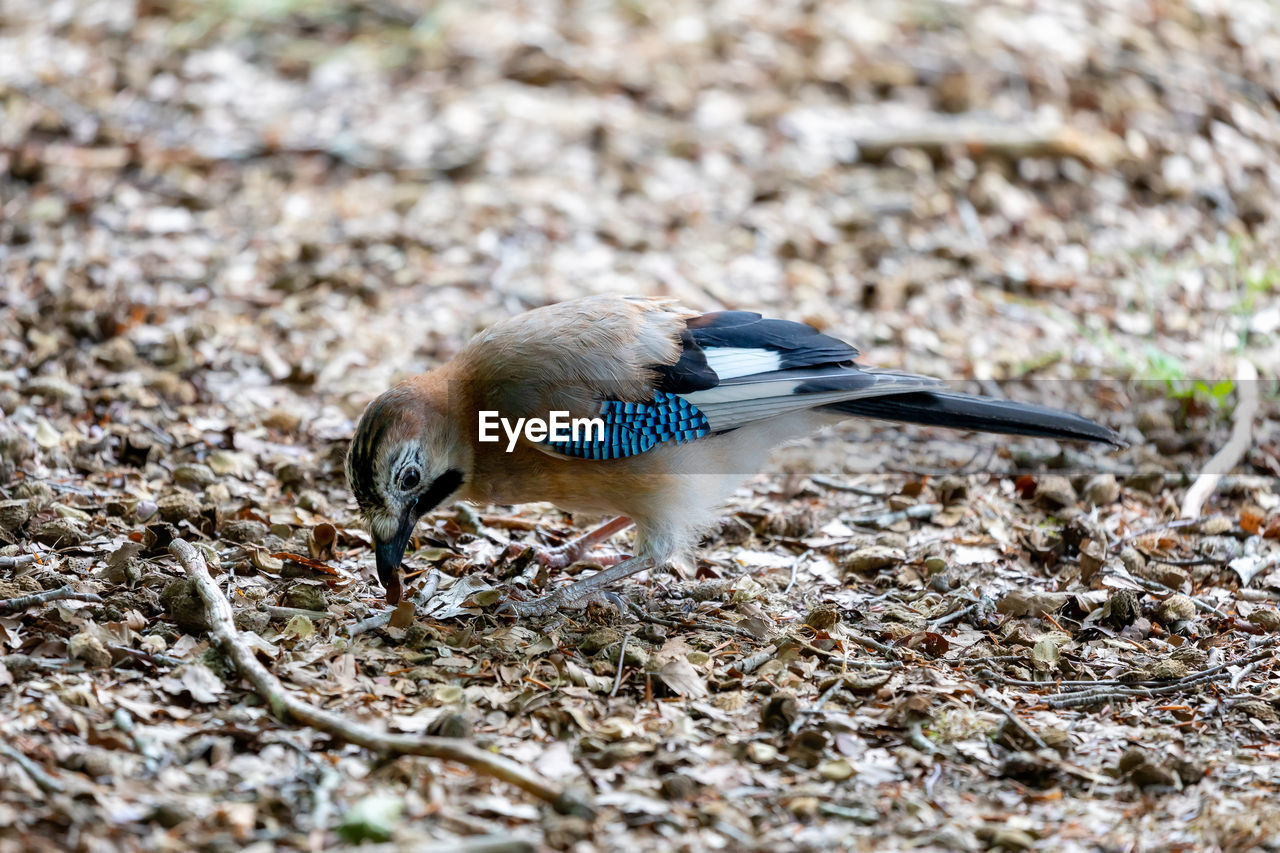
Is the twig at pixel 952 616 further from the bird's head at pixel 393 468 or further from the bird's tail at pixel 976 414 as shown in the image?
the bird's head at pixel 393 468

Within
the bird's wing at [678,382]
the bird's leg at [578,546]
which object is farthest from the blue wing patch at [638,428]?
the bird's leg at [578,546]

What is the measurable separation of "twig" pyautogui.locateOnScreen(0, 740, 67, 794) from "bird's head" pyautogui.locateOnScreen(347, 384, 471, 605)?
50.4 inches

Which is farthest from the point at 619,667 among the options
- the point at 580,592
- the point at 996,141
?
the point at 996,141

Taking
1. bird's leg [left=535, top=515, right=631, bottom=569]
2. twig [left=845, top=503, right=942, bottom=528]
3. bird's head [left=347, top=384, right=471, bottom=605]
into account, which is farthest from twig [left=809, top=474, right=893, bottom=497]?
bird's head [left=347, top=384, right=471, bottom=605]

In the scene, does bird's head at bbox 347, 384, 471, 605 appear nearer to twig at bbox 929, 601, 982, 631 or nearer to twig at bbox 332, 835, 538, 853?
twig at bbox 332, 835, 538, 853

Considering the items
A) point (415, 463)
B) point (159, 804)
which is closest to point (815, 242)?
point (415, 463)

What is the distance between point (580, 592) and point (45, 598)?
5.18 ft

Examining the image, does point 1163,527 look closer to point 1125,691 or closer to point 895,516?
point 895,516

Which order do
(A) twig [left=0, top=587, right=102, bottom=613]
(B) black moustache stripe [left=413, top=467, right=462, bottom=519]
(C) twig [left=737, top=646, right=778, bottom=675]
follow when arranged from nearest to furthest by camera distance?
1. (A) twig [left=0, top=587, right=102, bottom=613]
2. (C) twig [left=737, top=646, right=778, bottom=675]
3. (B) black moustache stripe [left=413, top=467, right=462, bottom=519]

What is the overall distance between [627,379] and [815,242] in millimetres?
3330

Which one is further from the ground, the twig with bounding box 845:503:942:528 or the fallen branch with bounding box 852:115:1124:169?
the fallen branch with bounding box 852:115:1124:169

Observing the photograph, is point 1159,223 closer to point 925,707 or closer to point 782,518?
point 782,518

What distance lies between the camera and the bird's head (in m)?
4.04

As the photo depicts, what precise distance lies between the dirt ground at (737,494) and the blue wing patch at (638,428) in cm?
54
